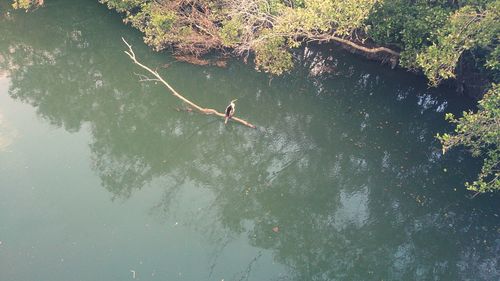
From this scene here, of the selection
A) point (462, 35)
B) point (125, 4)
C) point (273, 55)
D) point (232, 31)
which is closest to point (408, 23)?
point (462, 35)

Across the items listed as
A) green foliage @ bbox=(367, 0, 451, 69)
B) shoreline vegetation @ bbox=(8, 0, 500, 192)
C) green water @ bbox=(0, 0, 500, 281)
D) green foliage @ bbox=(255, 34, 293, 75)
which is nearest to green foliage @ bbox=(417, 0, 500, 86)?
shoreline vegetation @ bbox=(8, 0, 500, 192)

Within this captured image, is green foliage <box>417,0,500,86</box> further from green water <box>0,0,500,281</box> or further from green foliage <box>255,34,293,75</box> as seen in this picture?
green foliage <box>255,34,293,75</box>

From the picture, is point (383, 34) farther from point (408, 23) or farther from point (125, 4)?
point (125, 4)

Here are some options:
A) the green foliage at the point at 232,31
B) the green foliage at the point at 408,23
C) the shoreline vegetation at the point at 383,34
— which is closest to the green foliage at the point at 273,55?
the shoreline vegetation at the point at 383,34

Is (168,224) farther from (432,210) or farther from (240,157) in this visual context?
(432,210)

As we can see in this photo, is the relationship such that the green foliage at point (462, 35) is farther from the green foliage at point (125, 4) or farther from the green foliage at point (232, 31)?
the green foliage at point (125, 4)

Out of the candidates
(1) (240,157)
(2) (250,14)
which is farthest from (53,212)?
(2) (250,14)
